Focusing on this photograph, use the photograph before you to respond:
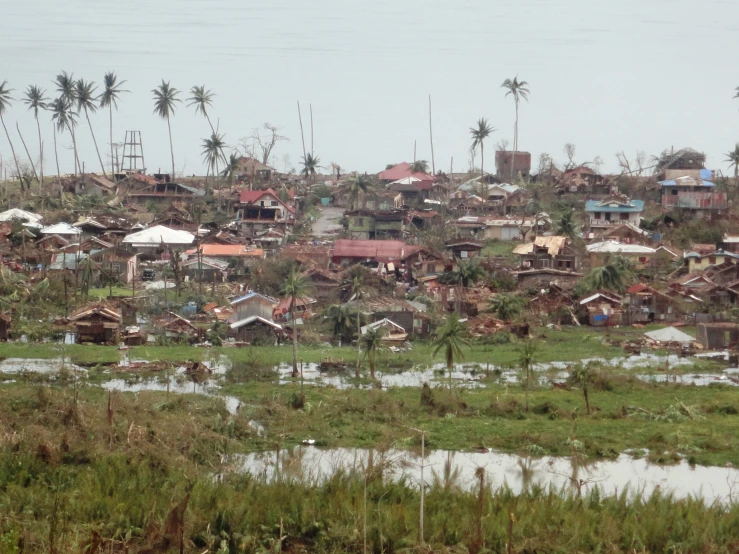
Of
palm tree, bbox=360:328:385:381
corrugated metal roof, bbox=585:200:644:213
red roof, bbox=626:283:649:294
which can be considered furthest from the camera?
corrugated metal roof, bbox=585:200:644:213

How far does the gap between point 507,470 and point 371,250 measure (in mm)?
20604

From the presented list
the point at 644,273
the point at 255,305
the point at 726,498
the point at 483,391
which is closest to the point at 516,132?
the point at 644,273

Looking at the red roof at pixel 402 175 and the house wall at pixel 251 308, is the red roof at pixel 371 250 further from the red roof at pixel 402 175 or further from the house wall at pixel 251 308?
the red roof at pixel 402 175

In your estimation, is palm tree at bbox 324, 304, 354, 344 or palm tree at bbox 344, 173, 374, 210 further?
palm tree at bbox 344, 173, 374, 210

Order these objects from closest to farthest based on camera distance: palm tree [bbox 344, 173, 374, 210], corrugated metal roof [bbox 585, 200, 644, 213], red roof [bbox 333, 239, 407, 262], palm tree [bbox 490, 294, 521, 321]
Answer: palm tree [bbox 490, 294, 521, 321]
red roof [bbox 333, 239, 407, 262]
corrugated metal roof [bbox 585, 200, 644, 213]
palm tree [bbox 344, 173, 374, 210]

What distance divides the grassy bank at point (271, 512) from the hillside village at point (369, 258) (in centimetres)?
1145

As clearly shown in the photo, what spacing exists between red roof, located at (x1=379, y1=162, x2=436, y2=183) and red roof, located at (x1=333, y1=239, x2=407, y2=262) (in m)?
14.3

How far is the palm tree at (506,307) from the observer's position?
94.6ft

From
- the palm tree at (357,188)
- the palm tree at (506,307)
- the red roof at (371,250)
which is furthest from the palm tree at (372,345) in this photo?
the palm tree at (357,188)

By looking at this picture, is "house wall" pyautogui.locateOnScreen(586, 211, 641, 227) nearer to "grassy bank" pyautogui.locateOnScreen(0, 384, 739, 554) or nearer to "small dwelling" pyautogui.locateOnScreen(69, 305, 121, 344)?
"small dwelling" pyautogui.locateOnScreen(69, 305, 121, 344)

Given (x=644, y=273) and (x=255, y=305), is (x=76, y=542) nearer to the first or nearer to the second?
(x=255, y=305)

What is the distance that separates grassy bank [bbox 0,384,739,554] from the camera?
39.3 ft

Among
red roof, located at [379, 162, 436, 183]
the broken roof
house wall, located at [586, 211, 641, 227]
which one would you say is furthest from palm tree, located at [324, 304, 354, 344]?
red roof, located at [379, 162, 436, 183]

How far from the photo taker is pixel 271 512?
12758mm
